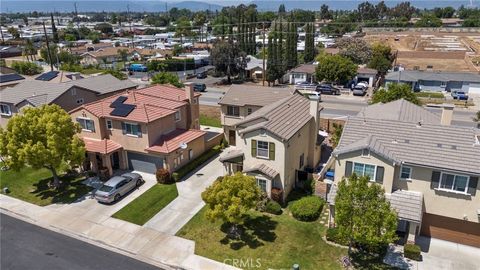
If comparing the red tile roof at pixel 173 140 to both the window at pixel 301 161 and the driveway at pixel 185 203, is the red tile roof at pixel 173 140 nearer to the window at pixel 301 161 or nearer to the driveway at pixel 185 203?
the driveway at pixel 185 203

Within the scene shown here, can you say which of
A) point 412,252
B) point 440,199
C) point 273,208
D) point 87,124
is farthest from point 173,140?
point 440,199

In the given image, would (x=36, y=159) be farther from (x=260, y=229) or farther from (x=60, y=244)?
(x=260, y=229)

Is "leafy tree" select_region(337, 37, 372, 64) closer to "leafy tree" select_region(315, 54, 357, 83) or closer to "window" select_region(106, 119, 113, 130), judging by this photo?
"leafy tree" select_region(315, 54, 357, 83)

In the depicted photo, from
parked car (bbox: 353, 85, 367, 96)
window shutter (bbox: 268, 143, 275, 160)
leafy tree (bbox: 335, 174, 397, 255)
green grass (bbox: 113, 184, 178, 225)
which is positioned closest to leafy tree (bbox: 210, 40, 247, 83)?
parked car (bbox: 353, 85, 367, 96)

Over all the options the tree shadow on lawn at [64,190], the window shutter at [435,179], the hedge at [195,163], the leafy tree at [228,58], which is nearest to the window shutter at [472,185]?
the window shutter at [435,179]

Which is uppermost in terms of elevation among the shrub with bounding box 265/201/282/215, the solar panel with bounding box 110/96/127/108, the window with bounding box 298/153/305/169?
the solar panel with bounding box 110/96/127/108
